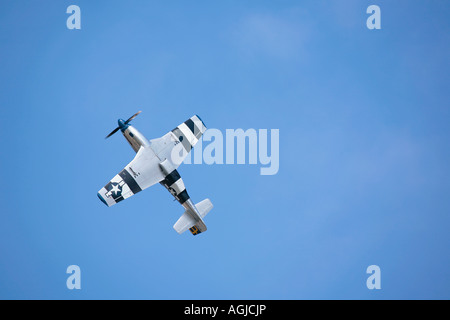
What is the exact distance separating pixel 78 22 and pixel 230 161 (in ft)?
30.9

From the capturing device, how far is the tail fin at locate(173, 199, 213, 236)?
28.1m

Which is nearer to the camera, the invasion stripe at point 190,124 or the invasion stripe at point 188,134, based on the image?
the invasion stripe at point 188,134

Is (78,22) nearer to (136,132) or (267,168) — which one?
(136,132)

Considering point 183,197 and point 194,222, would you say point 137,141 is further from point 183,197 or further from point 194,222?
point 194,222

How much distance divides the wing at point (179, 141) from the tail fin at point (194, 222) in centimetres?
231

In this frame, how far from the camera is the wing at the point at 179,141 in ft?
89.7

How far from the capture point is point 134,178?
26.2 metres

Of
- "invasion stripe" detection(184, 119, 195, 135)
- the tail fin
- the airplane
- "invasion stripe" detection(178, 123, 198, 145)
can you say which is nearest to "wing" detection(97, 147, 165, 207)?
the airplane

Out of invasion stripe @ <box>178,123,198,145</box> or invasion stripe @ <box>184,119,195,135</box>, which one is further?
invasion stripe @ <box>184,119,195,135</box>

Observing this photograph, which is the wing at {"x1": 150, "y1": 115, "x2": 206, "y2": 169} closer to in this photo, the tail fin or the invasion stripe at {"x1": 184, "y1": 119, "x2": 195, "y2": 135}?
the invasion stripe at {"x1": 184, "y1": 119, "x2": 195, "y2": 135}

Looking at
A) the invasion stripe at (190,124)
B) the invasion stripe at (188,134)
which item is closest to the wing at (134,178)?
the invasion stripe at (188,134)

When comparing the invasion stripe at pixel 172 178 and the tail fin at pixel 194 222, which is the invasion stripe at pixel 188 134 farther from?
the tail fin at pixel 194 222

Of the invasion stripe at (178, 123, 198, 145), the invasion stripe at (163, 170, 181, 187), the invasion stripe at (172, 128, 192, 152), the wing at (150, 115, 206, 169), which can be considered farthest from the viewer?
the invasion stripe at (178, 123, 198, 145)

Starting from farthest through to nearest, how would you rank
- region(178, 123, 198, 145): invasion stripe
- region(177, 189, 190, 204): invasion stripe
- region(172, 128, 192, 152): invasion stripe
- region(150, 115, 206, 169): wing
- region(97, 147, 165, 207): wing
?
region(178, 123, 198, 145): invasion stripe → region(172, 128, 192, 152): invasion stripe → region(177, 189, 190, 204): invasion stripe → region(150, 115, 206, 169): wing → region(97, 147, 165, 207): wing
